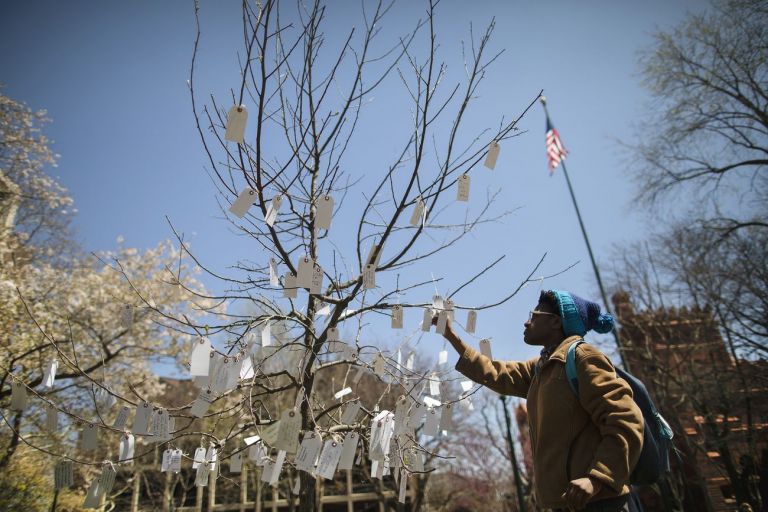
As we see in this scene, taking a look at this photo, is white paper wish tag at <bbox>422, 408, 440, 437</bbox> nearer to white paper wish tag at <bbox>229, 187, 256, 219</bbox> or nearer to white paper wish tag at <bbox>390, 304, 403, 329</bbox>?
white paper wish tag at <bbox>390, 304, 403, 329</bbox>

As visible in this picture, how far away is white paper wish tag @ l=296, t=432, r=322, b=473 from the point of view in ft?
6.18

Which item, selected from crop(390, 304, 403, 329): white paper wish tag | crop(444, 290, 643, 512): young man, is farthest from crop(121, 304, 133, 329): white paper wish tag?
crop(444, 290, 643, 512): young man

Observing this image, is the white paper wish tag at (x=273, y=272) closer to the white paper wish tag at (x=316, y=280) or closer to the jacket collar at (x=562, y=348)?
the white paper wish tag at (x=316, y=280)

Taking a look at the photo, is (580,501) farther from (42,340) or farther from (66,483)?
(42,340)

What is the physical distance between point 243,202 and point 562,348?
1720mm

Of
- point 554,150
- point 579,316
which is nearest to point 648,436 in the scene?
point 579,316

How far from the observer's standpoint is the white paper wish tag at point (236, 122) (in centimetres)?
182

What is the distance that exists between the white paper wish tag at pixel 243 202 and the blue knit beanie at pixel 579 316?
66.0 inches

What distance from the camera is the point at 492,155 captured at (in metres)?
2.41

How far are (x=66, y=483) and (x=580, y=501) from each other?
300 cm

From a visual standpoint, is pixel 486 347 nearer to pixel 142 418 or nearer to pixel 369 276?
pixel 369 276

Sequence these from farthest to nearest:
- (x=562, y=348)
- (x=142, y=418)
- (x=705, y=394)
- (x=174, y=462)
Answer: (x=705, y=394)
(x=174, y=462)
(x=142, y=418)
(x=562, y=348)

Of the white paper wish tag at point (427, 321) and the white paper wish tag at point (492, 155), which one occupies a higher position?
the white paper wish tag at point (492, 155)

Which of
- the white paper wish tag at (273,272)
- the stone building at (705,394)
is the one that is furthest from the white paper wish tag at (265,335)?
the stone building at (705,394)
